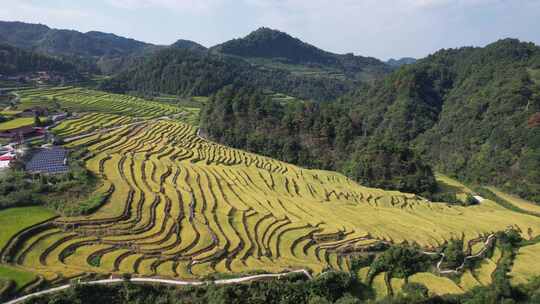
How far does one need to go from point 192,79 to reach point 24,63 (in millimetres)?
42777

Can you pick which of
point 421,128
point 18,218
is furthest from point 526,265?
point 421,128

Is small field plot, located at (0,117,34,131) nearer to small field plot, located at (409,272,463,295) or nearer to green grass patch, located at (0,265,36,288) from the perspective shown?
green grass patch, located at (0,265,36,288)

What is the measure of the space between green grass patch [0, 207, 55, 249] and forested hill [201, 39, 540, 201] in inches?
1526

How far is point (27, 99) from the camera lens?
6694 cm

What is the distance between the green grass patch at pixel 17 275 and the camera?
18250 millimetres

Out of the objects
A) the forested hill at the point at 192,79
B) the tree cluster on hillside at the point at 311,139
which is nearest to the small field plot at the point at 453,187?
the tree cluster on hillside at the point at 311,139

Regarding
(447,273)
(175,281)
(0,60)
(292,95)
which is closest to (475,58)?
(292,95)

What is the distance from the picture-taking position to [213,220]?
28.7 meters

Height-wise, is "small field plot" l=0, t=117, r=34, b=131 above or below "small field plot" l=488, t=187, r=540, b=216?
above

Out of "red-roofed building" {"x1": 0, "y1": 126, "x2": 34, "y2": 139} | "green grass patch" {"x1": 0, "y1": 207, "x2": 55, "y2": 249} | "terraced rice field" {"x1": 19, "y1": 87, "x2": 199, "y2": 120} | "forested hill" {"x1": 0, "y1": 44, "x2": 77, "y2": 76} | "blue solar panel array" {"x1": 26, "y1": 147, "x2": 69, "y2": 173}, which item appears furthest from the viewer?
"forested hill" {"x1": 0, "y1": 44, "x2": 77, "y2": 76}

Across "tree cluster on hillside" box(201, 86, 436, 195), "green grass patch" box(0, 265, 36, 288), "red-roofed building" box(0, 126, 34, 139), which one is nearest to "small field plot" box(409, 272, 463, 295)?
"green grass patch" box(0, 265, 36, 288)

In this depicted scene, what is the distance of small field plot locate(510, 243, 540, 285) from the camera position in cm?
2706

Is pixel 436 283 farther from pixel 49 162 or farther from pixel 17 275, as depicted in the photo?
pixel 49 162

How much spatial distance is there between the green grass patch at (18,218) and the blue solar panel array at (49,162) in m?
7.81
